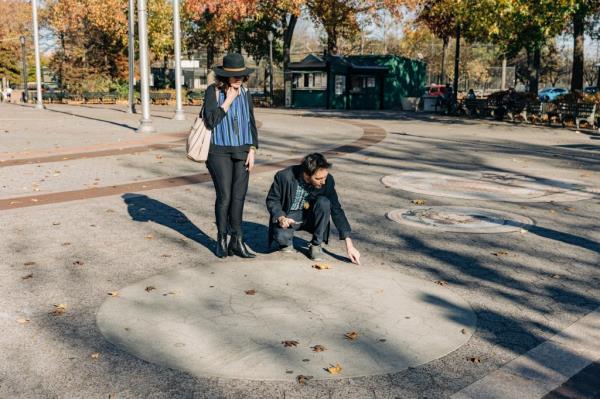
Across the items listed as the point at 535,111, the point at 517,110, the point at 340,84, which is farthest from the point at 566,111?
the point at 340,84

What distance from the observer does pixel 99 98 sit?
150 feet

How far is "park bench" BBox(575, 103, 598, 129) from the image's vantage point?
21812 millimetres

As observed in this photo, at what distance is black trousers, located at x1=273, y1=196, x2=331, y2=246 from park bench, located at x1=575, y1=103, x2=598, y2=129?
61.2ft

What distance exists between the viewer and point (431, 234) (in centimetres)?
719

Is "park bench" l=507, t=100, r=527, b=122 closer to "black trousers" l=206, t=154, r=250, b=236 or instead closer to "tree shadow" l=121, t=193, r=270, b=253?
"tree shadow" l=121, t=193, r=270, b=253

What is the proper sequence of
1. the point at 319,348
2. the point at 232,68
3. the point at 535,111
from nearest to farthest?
1. the point at 319,348
2. the point at 232,68
3. the point at 535,111

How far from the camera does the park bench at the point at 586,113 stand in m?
21.8

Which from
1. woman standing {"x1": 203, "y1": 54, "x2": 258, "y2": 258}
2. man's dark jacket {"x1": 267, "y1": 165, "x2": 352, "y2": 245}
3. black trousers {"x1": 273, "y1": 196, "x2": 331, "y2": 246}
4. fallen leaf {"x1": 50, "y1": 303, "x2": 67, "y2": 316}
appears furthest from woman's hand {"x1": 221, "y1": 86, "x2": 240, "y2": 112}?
fallen leaf {"x1": 50, "y1": 303, "x2": 67, "y2": 316}

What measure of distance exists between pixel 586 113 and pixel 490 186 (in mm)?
13701

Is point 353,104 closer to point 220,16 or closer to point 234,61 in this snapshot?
point 220,16

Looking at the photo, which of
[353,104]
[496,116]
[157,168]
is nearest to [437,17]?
[353,104]

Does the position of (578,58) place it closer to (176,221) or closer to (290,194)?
(176,221)

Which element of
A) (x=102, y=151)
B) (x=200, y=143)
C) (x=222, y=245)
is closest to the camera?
(x=200, y=143)

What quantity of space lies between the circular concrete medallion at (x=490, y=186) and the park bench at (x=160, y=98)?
1367 inches
